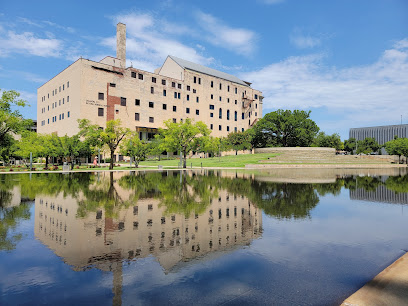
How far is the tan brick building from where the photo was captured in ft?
197

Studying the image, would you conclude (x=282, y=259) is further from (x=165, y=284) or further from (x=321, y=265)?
(x=165, y=284)

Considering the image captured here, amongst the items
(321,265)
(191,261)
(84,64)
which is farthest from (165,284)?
(84,64)

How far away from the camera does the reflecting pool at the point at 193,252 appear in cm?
406

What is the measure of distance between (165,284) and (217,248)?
197 centimetres

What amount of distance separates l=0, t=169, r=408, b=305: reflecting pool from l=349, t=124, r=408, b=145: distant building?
169 m

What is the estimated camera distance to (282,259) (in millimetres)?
5402

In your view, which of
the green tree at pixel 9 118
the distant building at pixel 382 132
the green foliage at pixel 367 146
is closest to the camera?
the green tree at pixel 9 118

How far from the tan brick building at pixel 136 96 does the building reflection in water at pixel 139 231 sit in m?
53.8

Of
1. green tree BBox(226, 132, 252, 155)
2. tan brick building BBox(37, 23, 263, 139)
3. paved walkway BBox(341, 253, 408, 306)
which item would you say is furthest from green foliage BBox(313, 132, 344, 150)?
paved walkway BBox(341, 253, 408, 306)

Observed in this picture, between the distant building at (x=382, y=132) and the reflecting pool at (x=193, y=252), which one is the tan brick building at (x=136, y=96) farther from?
the distant building at (x=382, y=132)

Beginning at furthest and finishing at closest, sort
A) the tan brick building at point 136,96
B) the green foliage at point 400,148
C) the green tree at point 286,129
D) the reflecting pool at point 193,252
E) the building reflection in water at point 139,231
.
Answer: the green foliage at point 400,148, the green tree at point 286,129, the tan brick building at point 136,96, the building reflection in water at point 139,231, the reflecting pool at point 193,252

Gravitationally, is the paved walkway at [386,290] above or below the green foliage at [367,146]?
below

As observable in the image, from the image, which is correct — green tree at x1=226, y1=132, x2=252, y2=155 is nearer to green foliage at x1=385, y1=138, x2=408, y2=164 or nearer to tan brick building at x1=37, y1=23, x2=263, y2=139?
tan brick building at x1=37, y1=23, x2=263, y2=139

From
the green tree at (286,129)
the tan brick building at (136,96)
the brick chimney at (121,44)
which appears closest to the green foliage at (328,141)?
the green tree at (286,129)
